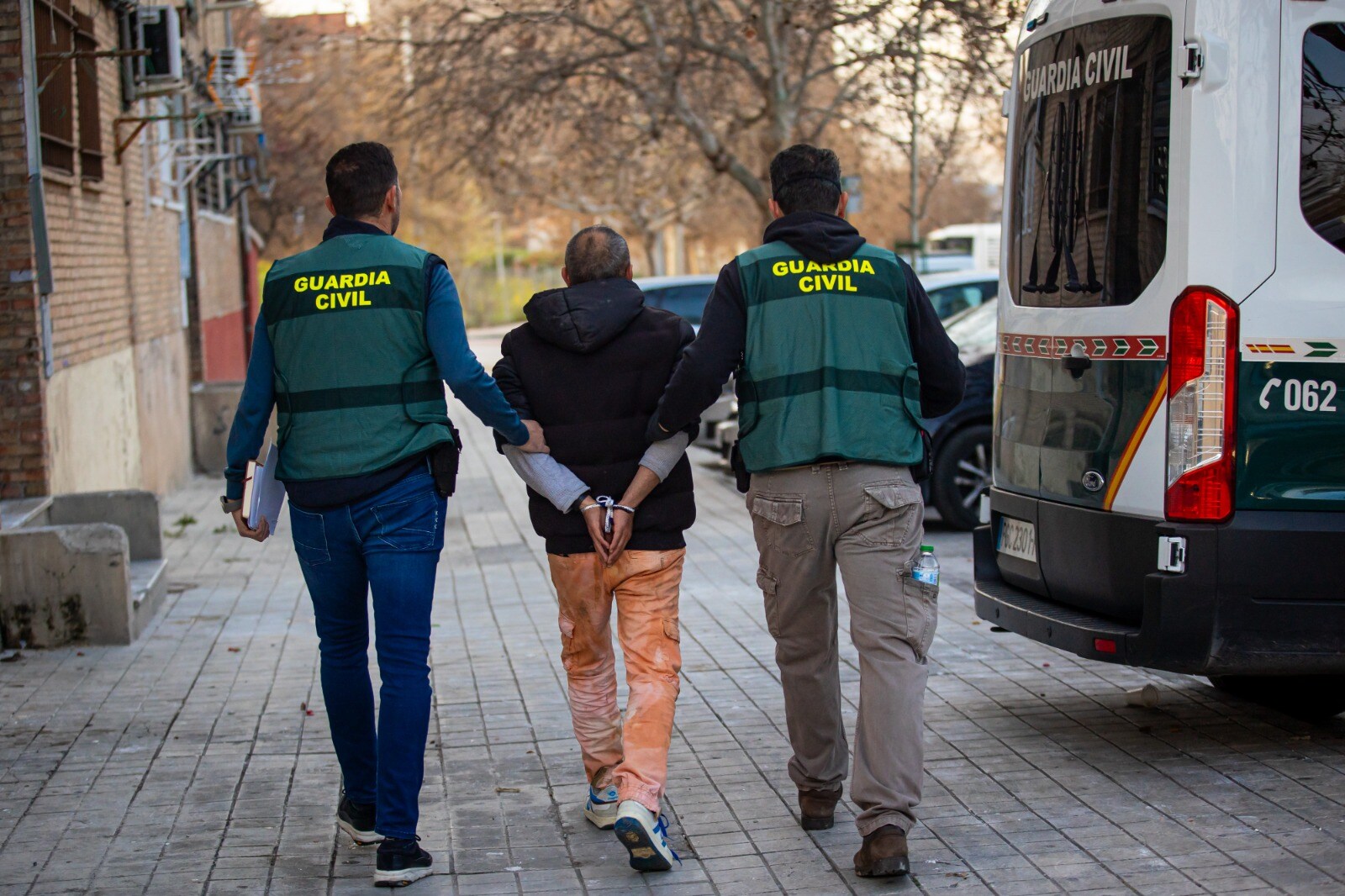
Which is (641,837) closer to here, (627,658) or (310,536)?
(627,658)

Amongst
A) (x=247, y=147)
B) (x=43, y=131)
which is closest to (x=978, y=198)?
(x=247, y=147)

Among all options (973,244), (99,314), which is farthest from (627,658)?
(973,244)

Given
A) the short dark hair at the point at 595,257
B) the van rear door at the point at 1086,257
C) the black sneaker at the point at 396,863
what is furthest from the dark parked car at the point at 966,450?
the black sneaker at the point at 396,863

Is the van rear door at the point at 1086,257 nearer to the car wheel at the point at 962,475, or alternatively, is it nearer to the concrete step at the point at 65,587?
the concrete step at the point at 65,587

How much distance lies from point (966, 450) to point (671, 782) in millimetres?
6052

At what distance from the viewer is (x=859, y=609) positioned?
14.0 feet

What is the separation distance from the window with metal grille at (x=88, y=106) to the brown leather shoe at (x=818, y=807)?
337 inches

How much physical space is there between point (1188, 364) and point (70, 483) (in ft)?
24.2

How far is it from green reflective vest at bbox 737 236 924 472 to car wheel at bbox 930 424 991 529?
648 centimetres

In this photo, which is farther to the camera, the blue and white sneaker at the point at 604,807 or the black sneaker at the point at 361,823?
the blue and white sneaker at the point at 604,807

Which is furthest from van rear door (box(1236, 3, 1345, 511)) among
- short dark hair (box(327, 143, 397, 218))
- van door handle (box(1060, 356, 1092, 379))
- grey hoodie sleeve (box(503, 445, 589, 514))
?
short dark hair (box(327, 143, 397, 218))

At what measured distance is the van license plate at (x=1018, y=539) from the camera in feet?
18.1

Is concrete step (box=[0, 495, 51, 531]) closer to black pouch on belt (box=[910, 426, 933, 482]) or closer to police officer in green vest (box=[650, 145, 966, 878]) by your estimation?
police officer in green vest (box=[650, 145, 966, 878])

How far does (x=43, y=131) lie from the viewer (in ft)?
31.8
